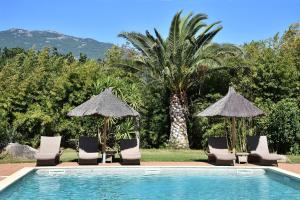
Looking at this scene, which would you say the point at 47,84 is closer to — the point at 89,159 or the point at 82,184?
the point at 89,159

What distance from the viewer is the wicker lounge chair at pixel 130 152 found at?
1511 centimetres

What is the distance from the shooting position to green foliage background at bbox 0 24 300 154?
20828 millimetres

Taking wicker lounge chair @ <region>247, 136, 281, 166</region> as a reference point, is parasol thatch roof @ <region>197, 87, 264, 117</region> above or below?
above

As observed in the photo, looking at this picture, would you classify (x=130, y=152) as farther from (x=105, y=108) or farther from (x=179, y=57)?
(x=179, y=57)

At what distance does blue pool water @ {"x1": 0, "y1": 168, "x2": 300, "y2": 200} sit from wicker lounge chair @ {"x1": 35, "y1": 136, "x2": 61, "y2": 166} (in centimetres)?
78

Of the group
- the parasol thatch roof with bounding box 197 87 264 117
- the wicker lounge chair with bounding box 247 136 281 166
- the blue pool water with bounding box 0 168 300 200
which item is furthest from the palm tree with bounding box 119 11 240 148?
Answer: the blue pool water with bounding box 0 168 300 200

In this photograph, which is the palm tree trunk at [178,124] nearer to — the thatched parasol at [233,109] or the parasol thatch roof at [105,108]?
the thatched parasol at [233,109]

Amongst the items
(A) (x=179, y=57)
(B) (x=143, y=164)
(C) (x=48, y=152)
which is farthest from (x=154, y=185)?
(A) (x=179, y=57)

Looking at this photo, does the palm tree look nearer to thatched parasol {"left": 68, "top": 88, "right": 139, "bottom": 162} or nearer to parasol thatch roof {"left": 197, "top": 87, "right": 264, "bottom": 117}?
parasol thatch roof {"left": 197, "top": 87, "right": 264, "bottom": 117}

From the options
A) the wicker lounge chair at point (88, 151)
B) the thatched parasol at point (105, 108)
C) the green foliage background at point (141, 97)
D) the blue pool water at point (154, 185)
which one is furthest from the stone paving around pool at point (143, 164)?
the green foliage background at point (141, 97)

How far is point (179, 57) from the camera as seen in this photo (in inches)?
870

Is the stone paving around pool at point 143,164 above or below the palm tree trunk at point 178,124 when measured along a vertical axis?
below

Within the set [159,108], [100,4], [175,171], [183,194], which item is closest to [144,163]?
[175,171]

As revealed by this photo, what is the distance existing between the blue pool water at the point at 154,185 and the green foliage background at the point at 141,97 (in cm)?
614
